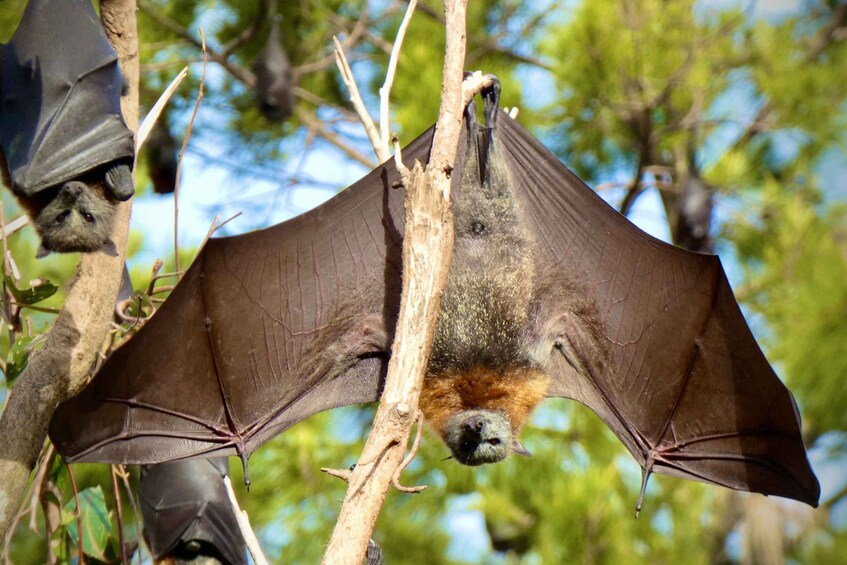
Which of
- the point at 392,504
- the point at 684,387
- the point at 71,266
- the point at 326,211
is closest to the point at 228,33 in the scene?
the point at 71,266

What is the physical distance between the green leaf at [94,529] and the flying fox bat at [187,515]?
0.28 meters

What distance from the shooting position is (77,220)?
306 cm

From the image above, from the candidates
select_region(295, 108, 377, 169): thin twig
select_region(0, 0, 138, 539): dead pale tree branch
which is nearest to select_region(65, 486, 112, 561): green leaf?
select_region(0, 0, 138, 539): dead pale tree branch

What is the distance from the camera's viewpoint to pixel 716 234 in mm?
9883

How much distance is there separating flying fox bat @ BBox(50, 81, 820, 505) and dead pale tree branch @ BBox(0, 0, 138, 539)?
0.64 metres

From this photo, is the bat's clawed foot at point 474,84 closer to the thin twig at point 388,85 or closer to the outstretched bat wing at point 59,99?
the thin twig at point 388,85

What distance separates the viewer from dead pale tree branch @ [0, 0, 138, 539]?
9.39 ft

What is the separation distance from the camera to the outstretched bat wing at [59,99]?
3184 millimetres

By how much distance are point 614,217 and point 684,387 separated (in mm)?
846

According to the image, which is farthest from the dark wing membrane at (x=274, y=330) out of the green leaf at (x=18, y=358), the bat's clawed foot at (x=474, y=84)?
the green leaf at (x=18, y=358)

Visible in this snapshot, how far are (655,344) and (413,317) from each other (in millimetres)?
1913

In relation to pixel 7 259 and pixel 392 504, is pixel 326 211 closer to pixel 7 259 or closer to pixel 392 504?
pixel 7 259

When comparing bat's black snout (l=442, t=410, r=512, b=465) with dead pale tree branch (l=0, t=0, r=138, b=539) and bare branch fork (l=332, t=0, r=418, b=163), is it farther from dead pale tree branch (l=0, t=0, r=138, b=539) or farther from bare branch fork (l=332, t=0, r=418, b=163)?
dead pale tree branch (l=0, t=0, r=138, b=539)

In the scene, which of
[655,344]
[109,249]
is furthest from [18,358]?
[655,344]
